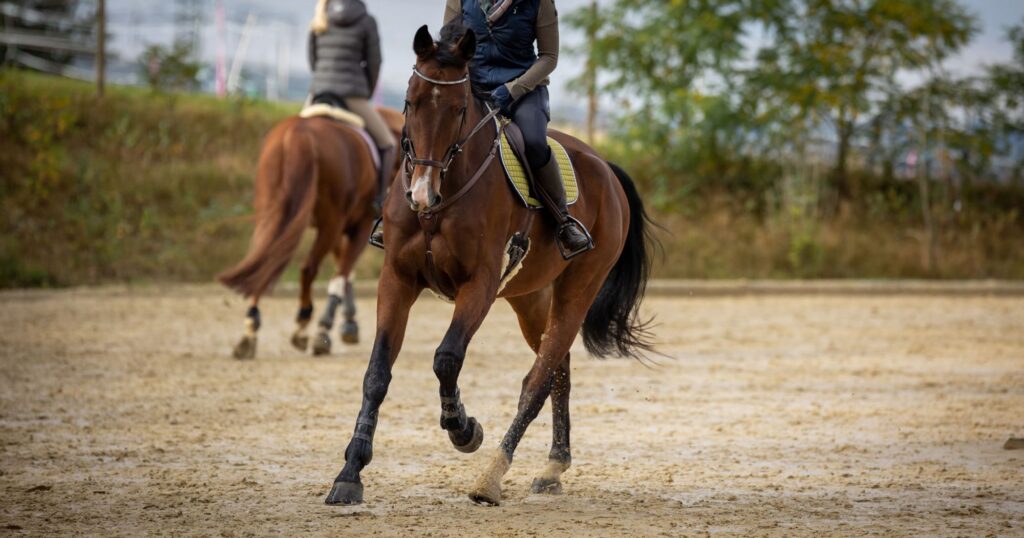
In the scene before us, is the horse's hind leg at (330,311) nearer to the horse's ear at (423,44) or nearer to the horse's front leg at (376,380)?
the horse's front leg at (376,380)

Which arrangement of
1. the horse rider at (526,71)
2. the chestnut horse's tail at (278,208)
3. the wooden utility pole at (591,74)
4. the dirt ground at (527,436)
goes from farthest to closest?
the wooden utility pole at (591,74), the chestnut horse's tail at (278,208), the horse rider at (526,71), the dirt ground at (527,436)

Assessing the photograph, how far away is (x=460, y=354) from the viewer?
20.7 feet

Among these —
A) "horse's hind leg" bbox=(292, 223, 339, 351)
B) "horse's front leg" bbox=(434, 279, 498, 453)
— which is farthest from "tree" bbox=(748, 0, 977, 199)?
"horse's front leg" bbox=(434, 279, 498, 453)

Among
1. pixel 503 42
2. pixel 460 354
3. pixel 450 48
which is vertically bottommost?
pixel 460 354

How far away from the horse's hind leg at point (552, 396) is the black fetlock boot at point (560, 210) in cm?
63

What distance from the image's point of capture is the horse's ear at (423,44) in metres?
6.25

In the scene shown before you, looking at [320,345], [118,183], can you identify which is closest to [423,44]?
[320,345]

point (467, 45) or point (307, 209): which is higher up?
point (467, 45)

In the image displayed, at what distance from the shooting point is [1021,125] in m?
22.8

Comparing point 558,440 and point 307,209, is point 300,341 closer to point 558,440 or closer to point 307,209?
point 307,209

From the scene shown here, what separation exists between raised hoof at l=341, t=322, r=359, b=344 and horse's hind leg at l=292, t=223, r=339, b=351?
52 cm

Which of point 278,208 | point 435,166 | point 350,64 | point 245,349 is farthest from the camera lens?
point 350,64

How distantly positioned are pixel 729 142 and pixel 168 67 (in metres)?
10.3

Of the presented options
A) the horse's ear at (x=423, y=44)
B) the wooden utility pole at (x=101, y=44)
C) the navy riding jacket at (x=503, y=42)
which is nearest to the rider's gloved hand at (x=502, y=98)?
the navy riding jacket at (x=503, y=42)
